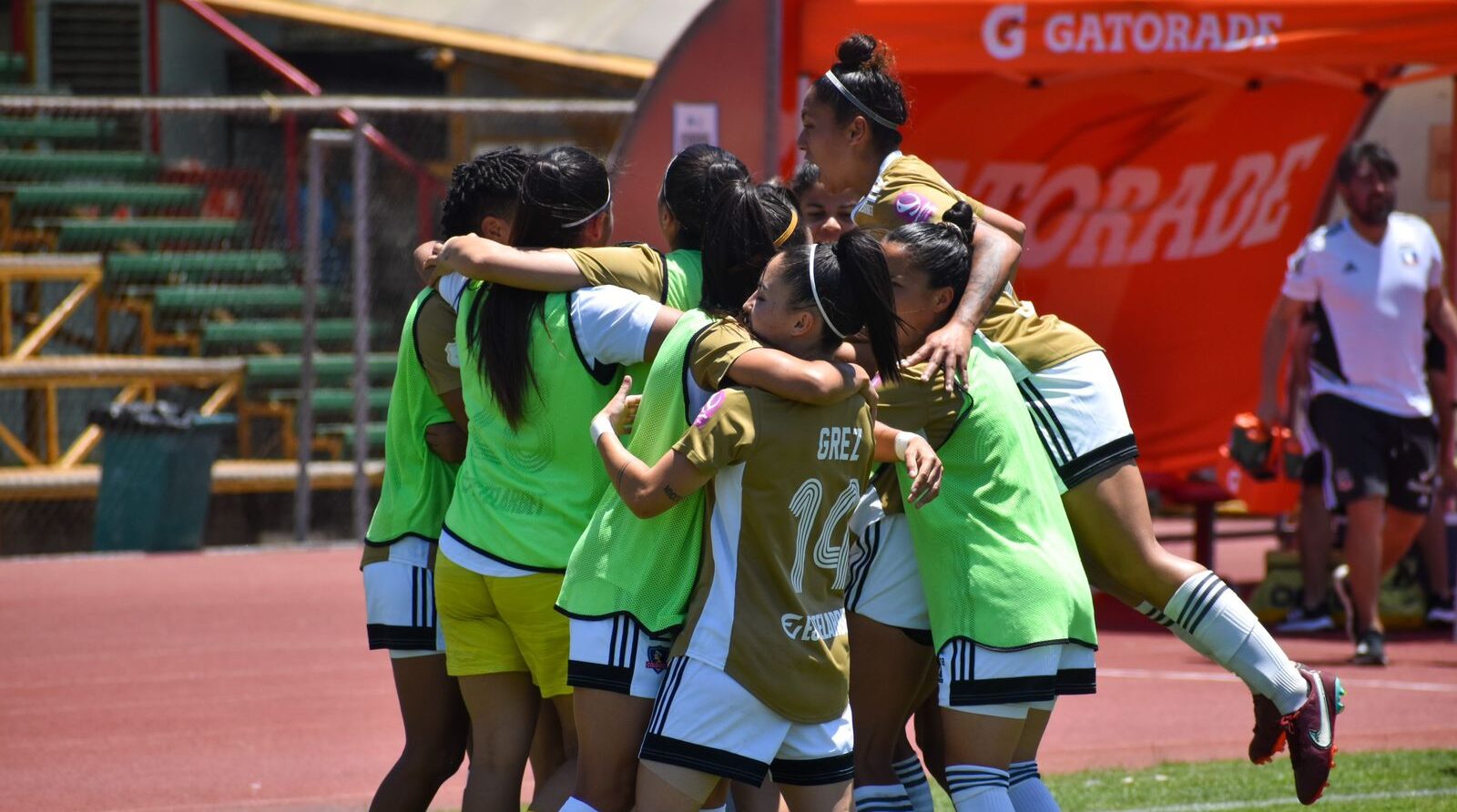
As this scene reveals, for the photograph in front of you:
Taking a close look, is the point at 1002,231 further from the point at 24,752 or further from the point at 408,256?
the point at 408,256

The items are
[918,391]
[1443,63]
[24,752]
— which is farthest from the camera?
[1443,63]

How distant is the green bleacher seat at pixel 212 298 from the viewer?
13914 millimetres

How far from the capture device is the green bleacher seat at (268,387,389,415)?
13.7 meters

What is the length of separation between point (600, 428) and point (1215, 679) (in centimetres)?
479

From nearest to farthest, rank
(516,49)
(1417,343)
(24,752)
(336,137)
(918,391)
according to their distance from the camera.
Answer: (918,391) → (24,752) → (1417,343) → (336,137) → (516,49)

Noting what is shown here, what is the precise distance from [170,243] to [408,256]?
194cm

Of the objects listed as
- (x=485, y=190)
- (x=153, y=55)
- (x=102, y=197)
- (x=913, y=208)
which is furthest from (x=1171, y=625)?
(x=153, y=55)

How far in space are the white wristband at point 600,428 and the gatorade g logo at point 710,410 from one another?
0.70ft

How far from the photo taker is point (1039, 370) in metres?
4.30

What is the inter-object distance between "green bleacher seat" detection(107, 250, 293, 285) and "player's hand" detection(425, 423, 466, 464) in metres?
10.5

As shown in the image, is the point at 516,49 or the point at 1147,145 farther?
the point at 516,49

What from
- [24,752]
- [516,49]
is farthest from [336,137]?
[24,752]

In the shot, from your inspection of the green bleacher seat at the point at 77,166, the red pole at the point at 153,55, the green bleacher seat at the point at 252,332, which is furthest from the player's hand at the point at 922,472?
the red pole at the point at 153,55

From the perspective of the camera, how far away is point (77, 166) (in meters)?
14.9
